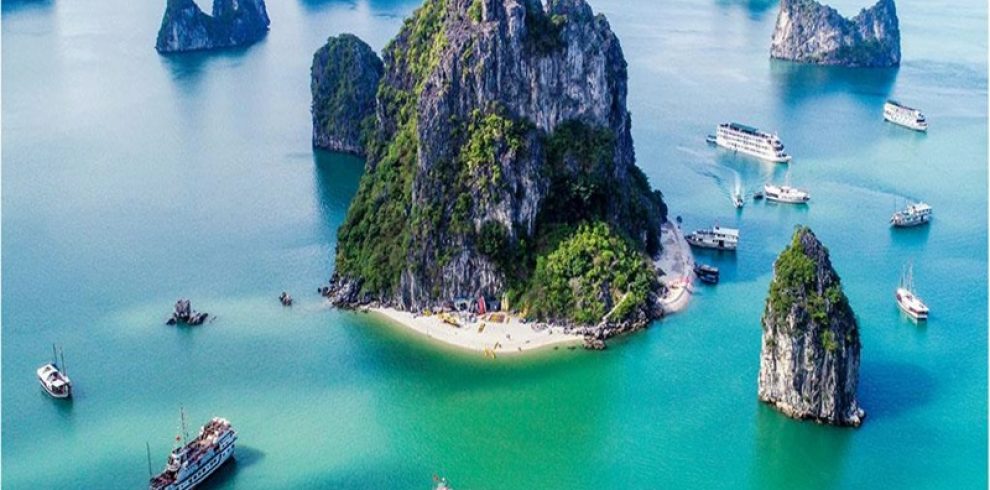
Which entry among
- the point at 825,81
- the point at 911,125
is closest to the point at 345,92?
the point at 911,125

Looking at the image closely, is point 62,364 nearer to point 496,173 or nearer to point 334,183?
point 496,173

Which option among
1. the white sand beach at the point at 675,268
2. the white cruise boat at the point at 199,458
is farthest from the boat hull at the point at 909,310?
the white cruise boat at the point at 199,458

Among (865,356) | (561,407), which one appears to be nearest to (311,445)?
(561,407)

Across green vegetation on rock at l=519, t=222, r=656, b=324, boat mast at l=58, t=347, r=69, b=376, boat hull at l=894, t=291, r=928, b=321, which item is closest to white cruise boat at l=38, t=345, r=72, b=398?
boat mast at l=58, t=347, r=69, b=376

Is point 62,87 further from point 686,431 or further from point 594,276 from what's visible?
point 686,431

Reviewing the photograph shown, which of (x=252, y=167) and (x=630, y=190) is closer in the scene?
(x=630, y=190)
